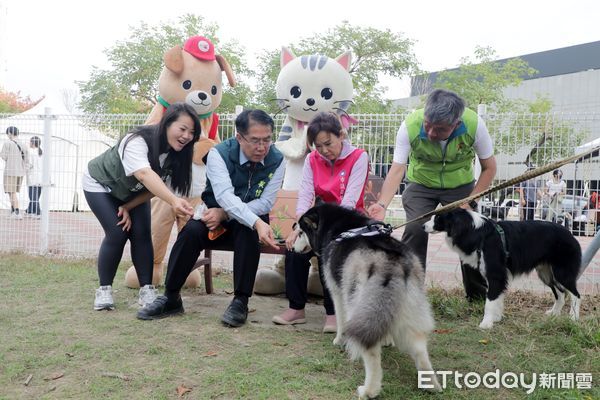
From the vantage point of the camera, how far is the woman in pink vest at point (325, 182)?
A: 130 inches

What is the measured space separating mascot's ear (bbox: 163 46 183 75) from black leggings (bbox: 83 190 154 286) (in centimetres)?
189

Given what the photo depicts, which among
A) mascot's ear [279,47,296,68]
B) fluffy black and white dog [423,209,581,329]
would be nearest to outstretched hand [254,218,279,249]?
fluffy black and white dog [423,209,581,329]

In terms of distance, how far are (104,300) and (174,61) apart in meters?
2.63

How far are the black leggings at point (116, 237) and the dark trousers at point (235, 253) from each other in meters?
0.38

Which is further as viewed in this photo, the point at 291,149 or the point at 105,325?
Result: the point at 291,149

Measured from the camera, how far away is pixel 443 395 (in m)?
2.29

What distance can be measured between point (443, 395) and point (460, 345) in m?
0.91

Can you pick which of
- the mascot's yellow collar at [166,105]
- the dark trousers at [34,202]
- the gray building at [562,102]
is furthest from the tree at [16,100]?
the mascot's yellow collar at [166,105]

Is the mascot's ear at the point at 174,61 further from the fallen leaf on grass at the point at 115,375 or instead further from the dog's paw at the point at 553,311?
the dog's paw at the point at 553,311

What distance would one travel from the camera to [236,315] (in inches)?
131

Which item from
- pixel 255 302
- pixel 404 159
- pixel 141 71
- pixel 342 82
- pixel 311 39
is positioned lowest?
pixel 255 302

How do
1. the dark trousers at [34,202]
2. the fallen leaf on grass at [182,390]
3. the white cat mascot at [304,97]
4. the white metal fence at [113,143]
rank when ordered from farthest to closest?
the dark trousers at [34,202] → the white metal fence at [113,143] → the white cat mascot at [304,97] → the fallen leaf on grass at [182,390]

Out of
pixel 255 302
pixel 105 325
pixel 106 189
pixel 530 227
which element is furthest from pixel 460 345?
pixel 106 189

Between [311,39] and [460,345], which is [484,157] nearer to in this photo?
[460,345]
